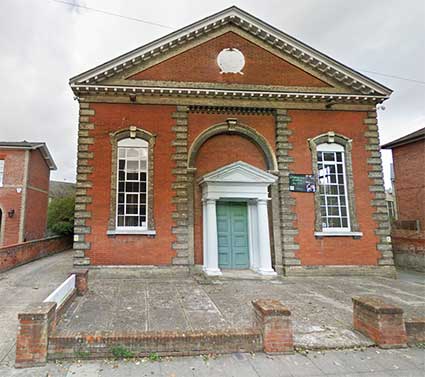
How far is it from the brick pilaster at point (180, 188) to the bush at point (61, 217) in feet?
47.7

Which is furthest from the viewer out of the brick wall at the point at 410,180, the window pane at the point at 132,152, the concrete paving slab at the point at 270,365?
the brick wall at the point at 410,180

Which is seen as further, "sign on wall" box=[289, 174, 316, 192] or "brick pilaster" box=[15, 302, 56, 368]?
"sign on wall" box=[289, 174, 316, 192]

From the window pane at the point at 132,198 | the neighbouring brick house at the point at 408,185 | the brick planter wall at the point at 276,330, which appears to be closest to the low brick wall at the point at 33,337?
the brick planter wall at the point at 276,330

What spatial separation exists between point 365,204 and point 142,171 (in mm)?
8986

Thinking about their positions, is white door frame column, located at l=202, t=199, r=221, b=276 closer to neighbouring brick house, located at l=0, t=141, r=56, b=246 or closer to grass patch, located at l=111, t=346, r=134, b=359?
grass patch, located at l=111, t=346, r=134, b=359

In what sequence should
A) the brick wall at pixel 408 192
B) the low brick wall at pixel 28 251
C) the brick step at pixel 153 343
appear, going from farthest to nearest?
1. the brick wall at pixel 408 192
2. the low brick wall at pixel 28 251
3. the brick step at pixel 153 343

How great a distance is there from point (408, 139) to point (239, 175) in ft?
43.0

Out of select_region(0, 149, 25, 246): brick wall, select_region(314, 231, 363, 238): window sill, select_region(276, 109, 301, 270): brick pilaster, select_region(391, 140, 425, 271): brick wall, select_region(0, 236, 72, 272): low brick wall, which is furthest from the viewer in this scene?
select_region(0, 149, 25, 246): brick wall

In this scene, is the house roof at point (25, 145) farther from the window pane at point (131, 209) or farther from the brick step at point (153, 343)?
the brick step at point (153, 343)

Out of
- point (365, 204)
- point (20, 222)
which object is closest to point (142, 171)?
point (365, 204)

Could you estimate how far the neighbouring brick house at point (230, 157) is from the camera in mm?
10711

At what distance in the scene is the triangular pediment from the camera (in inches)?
420

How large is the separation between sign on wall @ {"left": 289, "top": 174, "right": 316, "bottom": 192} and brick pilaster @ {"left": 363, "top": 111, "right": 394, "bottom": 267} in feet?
8.26

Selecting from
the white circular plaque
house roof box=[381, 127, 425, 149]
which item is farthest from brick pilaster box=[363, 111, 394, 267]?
house roof box=[381, 127, 425, 149]
